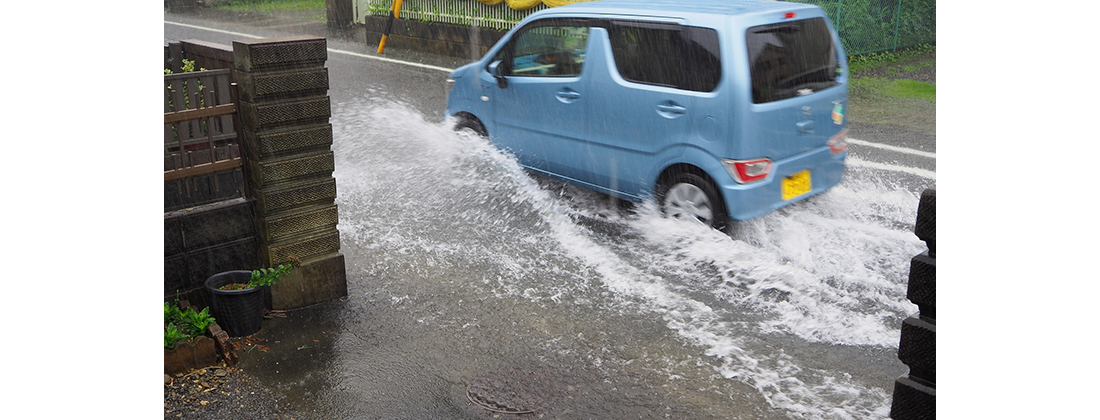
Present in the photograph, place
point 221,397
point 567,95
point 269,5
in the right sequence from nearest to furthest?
point 221,397 → point 567,95 → point 269,5

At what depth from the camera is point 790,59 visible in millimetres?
5922

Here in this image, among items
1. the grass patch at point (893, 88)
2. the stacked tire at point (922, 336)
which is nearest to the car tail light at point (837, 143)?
the stacked tire at point (922, 336)

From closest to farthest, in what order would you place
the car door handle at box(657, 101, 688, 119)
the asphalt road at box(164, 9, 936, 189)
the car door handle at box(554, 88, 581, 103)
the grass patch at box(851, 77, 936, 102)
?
1. the car door handle at box(657, 101, 688, 119)
2. the car door handle at box(554, 88, 581, 103)
3. the asphalt road at box(164, 9, 936, 189)
4. the grass patch at box(851, 77, 936, 102)

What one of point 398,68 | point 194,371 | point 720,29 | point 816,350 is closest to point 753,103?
point 720,29

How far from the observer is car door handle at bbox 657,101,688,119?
600cm

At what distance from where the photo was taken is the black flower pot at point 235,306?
15.8 feet

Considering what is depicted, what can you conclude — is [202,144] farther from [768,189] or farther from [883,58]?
[883,58]

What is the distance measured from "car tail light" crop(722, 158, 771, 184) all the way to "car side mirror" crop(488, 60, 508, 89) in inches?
84.3

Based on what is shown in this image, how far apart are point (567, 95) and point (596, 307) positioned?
204 cm

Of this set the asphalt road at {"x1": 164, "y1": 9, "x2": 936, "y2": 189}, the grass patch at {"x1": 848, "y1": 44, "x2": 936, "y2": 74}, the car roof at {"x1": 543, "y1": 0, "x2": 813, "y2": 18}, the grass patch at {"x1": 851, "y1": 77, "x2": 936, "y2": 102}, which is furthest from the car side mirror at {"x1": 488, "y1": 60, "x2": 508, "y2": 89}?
the grass patch at {"x1": 848, "y1": 44, "x2": 936, "y2": 74}

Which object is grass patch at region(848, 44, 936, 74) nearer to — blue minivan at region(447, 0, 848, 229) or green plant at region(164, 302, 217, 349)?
blue minivan at region(447, 0, 848, 229)

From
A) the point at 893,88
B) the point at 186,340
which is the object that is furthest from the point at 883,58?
the point at 186,340

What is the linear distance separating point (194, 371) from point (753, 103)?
3.66m

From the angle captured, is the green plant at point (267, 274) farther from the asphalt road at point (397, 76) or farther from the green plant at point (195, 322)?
the asphalt road at point (397, 76)
